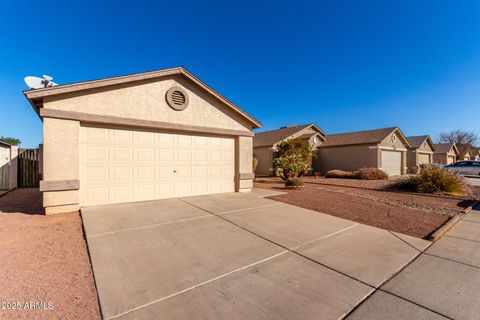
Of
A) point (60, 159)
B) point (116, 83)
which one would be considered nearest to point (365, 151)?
point (116, 83)

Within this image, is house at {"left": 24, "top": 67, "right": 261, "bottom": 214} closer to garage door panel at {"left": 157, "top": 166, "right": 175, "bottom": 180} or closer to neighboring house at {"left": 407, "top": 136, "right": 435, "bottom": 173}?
garage door panel at {"left": 157, "top": 166, "right": 175, "bottom": 180}

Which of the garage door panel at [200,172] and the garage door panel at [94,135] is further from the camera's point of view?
the garage door panel at [200,172]

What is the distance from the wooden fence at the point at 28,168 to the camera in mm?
11164

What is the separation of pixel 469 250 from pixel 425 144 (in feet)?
97.1

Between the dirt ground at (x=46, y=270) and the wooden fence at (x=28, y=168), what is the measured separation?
8431 millimetres

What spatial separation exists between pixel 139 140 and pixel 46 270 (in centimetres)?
497

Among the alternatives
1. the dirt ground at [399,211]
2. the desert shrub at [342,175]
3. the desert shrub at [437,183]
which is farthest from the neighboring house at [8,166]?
the desert shrub at [342,175]

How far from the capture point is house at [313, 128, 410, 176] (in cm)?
1919

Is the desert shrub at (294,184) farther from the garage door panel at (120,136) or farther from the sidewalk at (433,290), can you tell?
the garage door panel at (120,136)

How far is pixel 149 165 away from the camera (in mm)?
7539

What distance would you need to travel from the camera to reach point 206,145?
890 centimetres

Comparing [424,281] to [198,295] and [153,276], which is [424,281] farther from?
[153,276]

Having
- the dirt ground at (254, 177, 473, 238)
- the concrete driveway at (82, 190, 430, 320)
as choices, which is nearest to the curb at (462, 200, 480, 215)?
the dirt ground at (254, 177, 473, 238)

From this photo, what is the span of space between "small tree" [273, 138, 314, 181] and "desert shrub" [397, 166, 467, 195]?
605 centimetres
